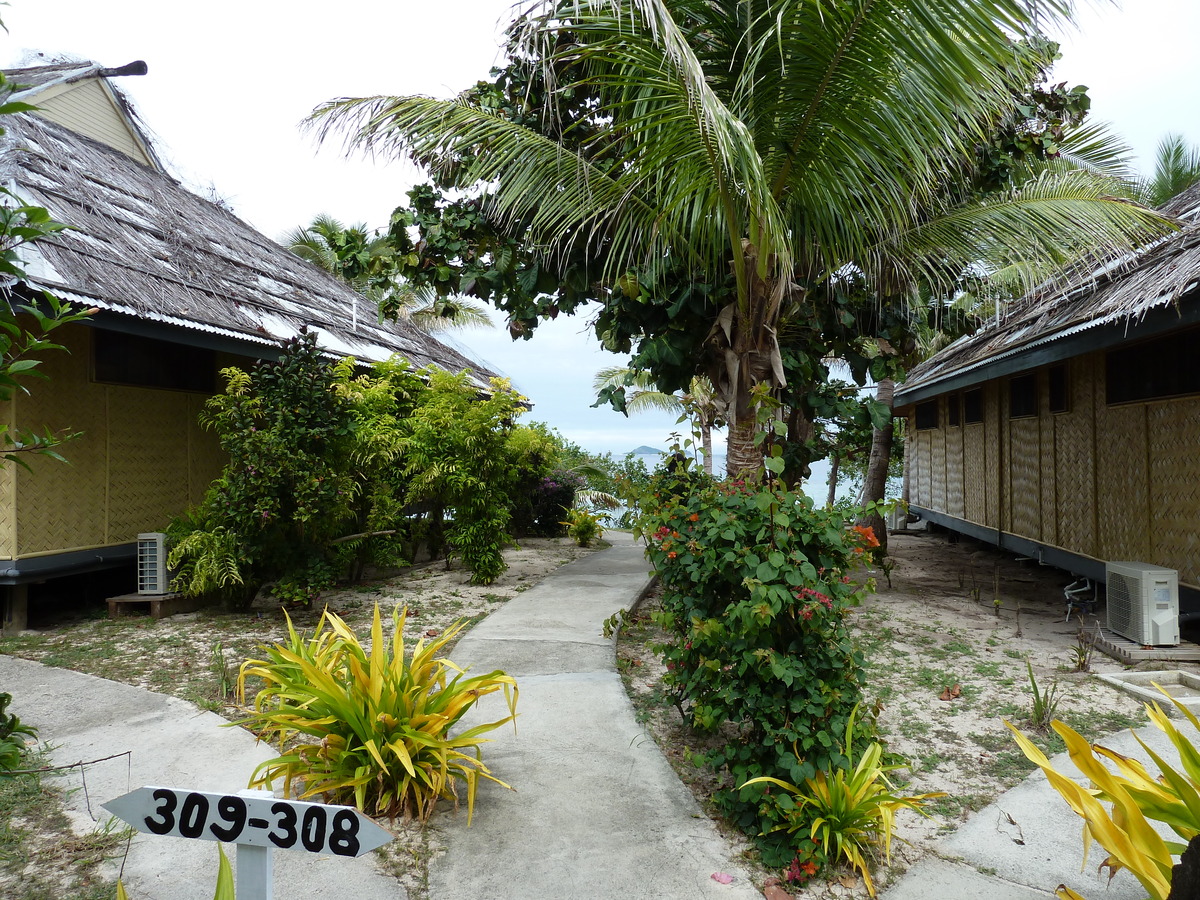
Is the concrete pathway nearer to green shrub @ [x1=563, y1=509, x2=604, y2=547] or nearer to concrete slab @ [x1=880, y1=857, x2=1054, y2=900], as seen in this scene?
concrete slab @ [x1=880, y1=857, x2=1054, y2=900]

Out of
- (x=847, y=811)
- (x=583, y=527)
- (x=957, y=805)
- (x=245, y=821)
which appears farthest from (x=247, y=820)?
(x=583, y=527)

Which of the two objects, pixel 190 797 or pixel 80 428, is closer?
pixel 190 797

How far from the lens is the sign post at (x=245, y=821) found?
6.49ft

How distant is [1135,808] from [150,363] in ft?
29.3

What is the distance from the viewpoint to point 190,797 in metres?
2.03

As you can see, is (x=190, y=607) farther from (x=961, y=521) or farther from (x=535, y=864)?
(x=961, y=521)

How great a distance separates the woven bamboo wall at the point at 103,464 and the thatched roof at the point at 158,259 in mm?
975

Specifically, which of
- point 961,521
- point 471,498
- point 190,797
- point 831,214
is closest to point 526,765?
point 190,797

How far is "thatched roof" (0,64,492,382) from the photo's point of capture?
678 centimetres

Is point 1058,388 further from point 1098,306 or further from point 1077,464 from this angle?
point 1098,306

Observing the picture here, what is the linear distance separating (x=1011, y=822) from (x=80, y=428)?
317 inches

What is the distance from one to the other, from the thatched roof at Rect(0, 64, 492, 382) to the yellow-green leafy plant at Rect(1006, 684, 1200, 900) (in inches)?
220

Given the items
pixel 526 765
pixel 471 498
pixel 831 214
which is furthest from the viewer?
pixel 471 498

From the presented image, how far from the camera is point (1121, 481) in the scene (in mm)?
7961
